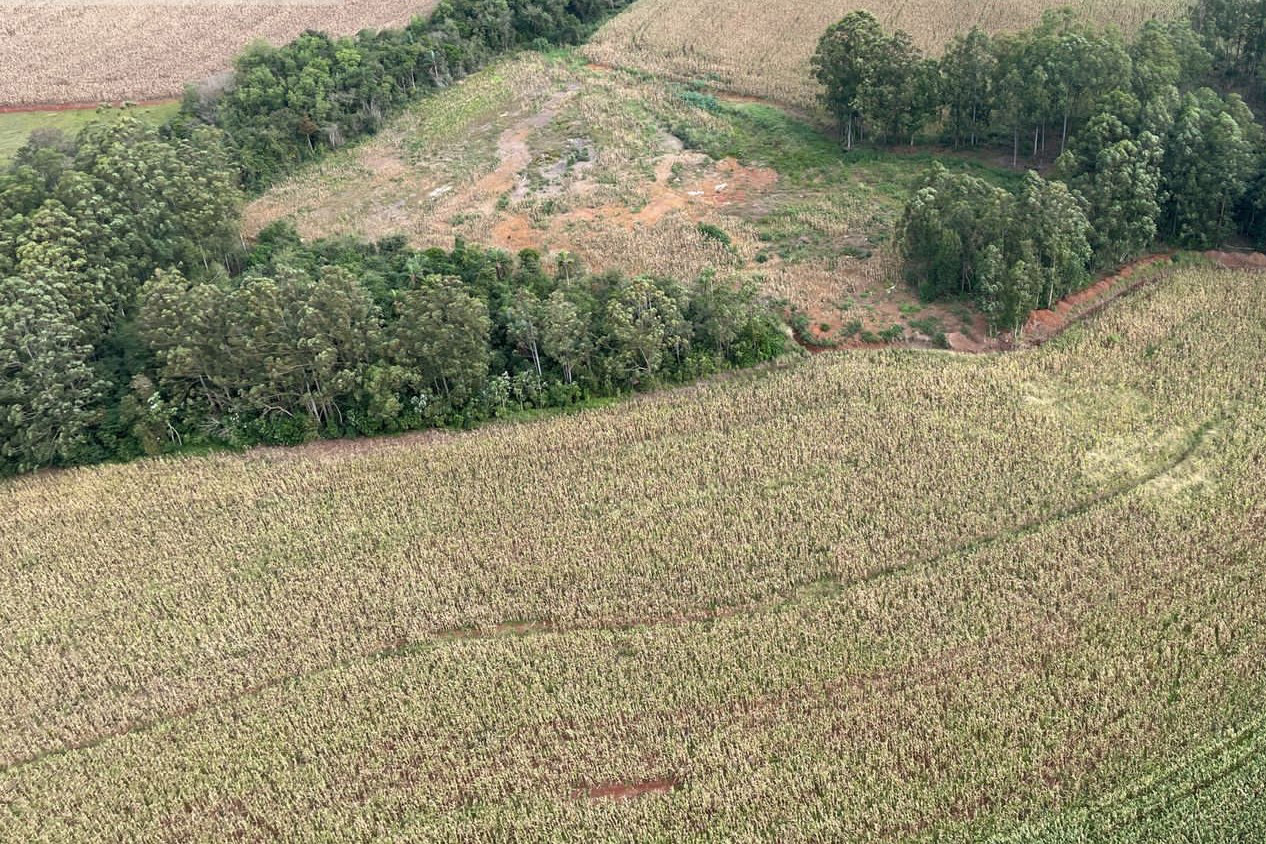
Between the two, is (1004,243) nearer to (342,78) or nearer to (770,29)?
(770,29)

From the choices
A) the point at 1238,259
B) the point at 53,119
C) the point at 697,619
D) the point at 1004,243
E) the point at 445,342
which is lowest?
the point at 697,619

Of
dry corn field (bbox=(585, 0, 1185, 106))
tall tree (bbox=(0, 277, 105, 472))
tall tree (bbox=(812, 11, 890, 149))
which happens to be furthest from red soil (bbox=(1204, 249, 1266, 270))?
tall tree (bbox=(0, 277, 105, 472))

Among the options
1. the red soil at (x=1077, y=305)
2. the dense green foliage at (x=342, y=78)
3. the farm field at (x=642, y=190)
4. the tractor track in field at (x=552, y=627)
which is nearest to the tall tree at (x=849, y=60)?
the farm field at (x=642, y=190)

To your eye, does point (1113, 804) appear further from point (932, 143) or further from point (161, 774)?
point (932, 143)

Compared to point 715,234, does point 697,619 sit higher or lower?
lower

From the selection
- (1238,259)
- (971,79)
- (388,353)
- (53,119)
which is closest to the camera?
(388,353)

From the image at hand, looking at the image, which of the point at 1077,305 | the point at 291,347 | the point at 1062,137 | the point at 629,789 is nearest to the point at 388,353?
the point at 291,347

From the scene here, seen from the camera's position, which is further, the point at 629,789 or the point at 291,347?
the point at 291,347
